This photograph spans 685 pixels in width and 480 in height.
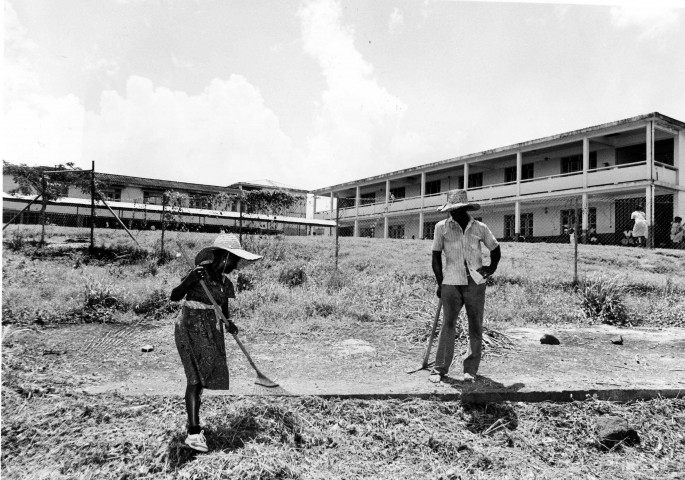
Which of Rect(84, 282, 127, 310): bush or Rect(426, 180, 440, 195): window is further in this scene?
Rect(426, 180, 440, 195): window

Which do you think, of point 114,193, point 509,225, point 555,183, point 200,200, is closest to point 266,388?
point 200,200

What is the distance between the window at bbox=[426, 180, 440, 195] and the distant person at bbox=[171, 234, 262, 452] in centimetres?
2454

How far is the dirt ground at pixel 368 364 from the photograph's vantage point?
3926 millimetres

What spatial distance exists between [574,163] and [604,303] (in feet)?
47.9

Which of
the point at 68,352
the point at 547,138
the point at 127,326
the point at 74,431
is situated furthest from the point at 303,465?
the point at 547,138

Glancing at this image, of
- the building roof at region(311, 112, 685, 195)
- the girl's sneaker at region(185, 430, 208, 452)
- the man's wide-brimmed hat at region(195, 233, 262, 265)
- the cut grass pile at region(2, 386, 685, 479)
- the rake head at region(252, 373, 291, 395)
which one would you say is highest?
the building roof at region(311, 112, 685, 195)

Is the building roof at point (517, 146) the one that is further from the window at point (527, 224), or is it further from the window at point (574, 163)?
the window at point (527, 224)

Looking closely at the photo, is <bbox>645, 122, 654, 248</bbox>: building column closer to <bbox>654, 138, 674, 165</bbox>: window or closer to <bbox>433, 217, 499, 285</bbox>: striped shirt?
<bbox>654, 138, 674, 165</bbox>: window

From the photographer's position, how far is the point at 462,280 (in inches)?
164

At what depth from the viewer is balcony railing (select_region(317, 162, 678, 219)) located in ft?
54.8

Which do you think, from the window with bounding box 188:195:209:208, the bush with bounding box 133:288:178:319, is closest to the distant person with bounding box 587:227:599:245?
the window with bounding box 188:195:209:208

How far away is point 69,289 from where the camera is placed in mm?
7629

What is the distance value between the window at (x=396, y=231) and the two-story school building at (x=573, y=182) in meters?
0.94

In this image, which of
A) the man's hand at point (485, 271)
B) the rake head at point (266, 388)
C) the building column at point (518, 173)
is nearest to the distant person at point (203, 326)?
the rake head at point (266, 388)
